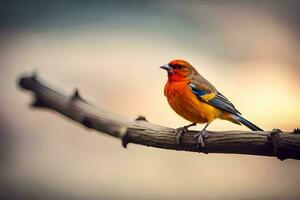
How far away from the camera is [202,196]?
71.1 inches

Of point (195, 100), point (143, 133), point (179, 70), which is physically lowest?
point (143, 133)

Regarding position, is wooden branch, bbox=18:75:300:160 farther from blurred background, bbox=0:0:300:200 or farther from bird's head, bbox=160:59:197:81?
bird's head, bbox=160:59:197:81

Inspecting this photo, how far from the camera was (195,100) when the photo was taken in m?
1.76

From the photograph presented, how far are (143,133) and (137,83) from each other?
7.3 inches

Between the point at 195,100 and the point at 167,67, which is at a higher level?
the point at 167,67

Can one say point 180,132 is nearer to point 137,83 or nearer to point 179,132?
point 179,132

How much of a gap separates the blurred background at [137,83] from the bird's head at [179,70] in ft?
0.13

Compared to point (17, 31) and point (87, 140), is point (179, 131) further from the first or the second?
point (17, 31)

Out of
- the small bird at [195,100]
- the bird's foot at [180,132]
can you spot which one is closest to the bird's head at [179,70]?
the small bird at [195,100]

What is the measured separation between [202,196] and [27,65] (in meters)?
0.74

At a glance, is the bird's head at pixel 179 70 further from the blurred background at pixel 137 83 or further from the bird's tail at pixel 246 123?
the bird's tail at pixel 246 123

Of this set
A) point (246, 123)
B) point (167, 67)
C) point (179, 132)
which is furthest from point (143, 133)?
point (246, 123)

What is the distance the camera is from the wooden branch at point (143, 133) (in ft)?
5.65

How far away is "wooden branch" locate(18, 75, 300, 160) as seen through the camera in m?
1.72
